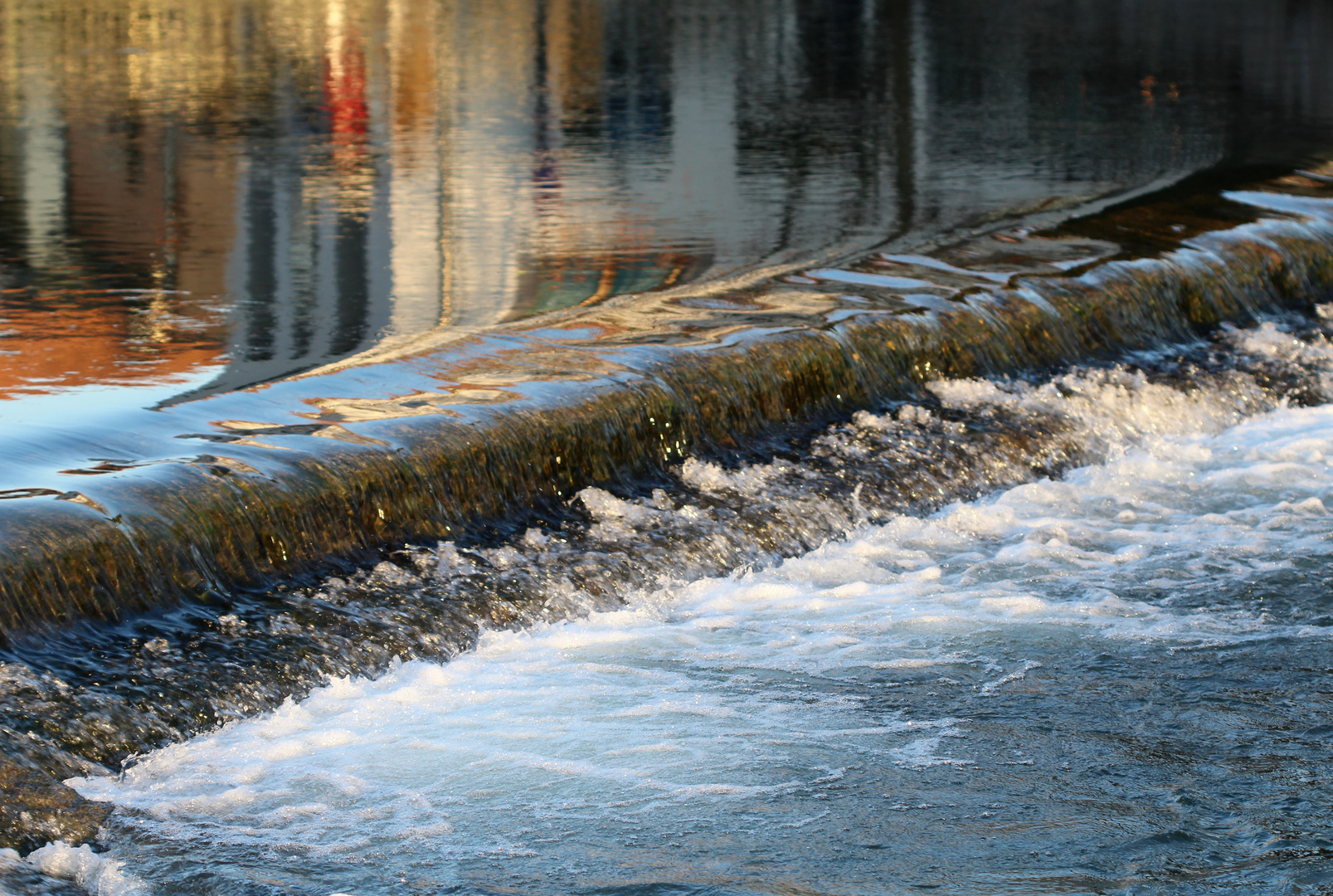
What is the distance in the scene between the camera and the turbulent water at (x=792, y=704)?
3.92 m

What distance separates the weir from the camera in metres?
5.08

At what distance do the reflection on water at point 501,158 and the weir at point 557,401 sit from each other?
0.57 meters

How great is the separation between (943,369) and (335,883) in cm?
481

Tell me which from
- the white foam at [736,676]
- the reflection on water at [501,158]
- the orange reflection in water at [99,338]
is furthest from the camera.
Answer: the reflection on water at [501,158]

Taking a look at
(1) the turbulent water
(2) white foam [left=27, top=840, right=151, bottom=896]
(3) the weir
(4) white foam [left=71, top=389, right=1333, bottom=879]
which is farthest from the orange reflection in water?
(2) white foam [left=27, top=840, right=151, bottom=896]

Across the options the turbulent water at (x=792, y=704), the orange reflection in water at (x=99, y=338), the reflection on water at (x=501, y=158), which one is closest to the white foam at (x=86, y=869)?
the turbulent water at (x=792, y=704)

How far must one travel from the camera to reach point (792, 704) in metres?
4.88

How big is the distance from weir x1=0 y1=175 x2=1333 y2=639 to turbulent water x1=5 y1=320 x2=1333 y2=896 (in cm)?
20

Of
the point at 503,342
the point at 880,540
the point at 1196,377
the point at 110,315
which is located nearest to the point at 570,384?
the point at 503,342

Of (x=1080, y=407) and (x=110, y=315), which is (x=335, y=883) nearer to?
(x=110, y=315)

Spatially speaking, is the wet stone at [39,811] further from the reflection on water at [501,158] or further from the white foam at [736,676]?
the reflection on water at [501,158]

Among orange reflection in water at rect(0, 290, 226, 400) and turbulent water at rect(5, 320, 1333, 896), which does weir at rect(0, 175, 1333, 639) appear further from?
orange reflection in water at rect(0, 290, 226, 400)

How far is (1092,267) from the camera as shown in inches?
363

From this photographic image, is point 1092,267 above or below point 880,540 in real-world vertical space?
above
